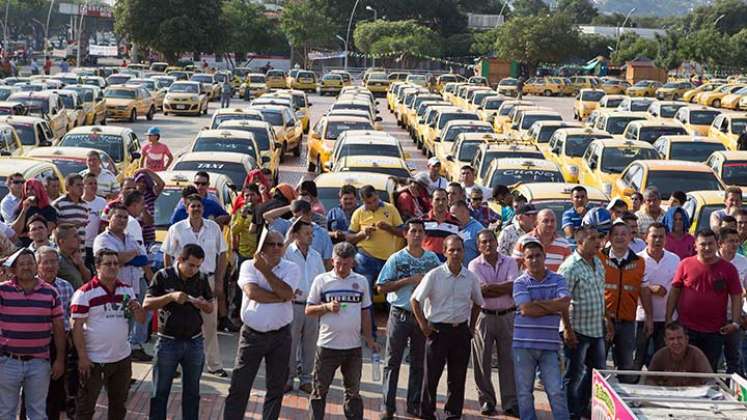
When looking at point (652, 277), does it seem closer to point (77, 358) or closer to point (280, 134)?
point (77, 358)

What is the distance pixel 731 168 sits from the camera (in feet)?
69.6

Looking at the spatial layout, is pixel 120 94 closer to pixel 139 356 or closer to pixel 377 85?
pixel 377 85

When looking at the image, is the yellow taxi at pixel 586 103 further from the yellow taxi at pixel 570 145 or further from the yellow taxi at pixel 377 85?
the yellow taxi at pixel 570 145

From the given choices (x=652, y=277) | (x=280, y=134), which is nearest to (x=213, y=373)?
(x=652, y=277)

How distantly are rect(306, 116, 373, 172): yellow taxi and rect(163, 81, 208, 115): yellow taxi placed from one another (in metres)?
19.5

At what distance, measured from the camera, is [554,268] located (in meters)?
11.4

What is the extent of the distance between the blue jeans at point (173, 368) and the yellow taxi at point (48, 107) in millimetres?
23378

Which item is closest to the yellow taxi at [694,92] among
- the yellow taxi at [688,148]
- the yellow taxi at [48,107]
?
the yellow taxi at [48,107]

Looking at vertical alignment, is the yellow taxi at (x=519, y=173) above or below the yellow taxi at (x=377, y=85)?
above

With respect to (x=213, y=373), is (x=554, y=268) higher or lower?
higher

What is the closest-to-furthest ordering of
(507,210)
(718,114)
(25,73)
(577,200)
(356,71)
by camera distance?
(577,200) < (507,210) < (718,114) < (25,73) < (356,71)

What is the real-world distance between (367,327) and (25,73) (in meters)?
73.4

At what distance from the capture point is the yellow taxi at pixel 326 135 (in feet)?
83.2

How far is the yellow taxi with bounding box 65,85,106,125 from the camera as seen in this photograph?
37.3m
